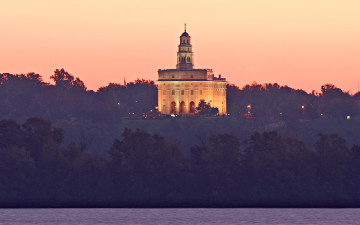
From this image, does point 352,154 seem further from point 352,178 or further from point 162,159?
point 162,159

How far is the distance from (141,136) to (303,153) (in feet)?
61.3

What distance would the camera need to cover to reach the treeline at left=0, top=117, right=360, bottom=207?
13200 cm

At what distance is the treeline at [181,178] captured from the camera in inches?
5197

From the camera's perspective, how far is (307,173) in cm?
13400

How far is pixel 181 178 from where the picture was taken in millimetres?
134125
